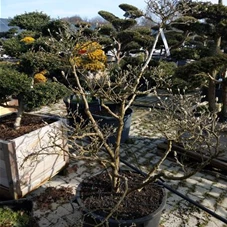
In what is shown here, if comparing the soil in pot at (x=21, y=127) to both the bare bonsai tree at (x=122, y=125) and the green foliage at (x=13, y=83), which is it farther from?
the bare bonsai tree at (x=122, y=125)

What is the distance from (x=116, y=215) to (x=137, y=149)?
240 cm

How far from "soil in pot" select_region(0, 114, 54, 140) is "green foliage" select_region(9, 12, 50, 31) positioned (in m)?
9.70

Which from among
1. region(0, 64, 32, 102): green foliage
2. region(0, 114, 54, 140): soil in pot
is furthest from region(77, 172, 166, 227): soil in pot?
region(0, 64, 32, 102): green foliage

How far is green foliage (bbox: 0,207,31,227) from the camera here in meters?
2.51

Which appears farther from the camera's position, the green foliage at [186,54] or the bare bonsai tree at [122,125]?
the green foliage at [186,54]

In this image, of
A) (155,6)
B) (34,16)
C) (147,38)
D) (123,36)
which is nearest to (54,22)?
(123,36)

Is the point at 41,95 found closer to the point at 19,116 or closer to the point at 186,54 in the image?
the point at 19,116

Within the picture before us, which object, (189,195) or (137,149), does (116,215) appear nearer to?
(189,195)

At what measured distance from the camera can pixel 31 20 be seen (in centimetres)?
1247

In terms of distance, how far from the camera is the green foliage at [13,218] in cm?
251

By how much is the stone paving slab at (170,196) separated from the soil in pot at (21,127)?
694 mm

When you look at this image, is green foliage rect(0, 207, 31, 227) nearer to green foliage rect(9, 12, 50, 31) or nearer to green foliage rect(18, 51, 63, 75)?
green foliage rect(18, 51, 63, 75)

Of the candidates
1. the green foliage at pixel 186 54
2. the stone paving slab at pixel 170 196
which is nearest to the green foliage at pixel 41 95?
the stone paving slab at pixel 170 196

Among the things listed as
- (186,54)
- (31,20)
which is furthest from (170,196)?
(31,20)
